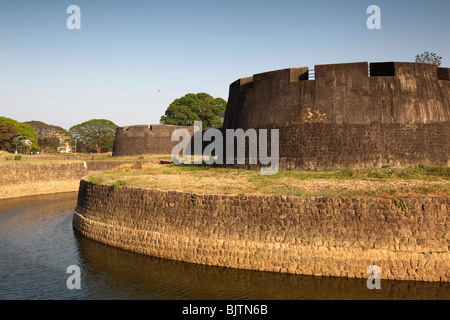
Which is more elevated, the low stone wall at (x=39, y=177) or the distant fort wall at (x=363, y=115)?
the distant fort wall at (x=363, y=115)

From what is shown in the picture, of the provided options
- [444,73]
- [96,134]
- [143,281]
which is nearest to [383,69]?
[444,73]

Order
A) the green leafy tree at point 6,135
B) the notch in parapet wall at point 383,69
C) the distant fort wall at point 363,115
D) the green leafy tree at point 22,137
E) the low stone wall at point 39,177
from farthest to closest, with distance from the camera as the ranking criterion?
the green leafy tree at point 22,137 < the green leafy tree at point 6,135 < the low stone wall at point 39,177 < the notch in parapet wall at point 383,69 < the distant fort wall at point 363,115

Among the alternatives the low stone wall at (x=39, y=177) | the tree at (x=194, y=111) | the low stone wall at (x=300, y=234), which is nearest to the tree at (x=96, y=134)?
the tree at (x=194, y=111)

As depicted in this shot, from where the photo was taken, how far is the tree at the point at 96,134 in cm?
6531

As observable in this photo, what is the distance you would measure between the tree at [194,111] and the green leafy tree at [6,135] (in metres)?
22.1

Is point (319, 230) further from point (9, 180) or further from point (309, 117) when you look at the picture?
point (9, 180)

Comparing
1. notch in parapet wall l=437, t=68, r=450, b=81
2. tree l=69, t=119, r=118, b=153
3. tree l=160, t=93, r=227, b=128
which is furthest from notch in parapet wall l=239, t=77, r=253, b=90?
tree l=69, t=119, r=118, b=153

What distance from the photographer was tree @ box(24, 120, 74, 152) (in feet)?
215

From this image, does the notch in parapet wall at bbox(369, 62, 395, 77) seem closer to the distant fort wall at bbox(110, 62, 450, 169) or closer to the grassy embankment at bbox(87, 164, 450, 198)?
the distant fort wall at bbox(110, 62, 450, 169)

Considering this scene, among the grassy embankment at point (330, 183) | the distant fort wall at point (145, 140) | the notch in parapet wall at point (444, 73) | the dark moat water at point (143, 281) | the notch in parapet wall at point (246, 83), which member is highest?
the notch in parapet wall at point (246, 83)

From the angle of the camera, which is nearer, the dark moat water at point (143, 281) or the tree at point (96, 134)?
the dark moat water at point (143, 281)

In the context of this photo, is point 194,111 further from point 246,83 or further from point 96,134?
point 246,83

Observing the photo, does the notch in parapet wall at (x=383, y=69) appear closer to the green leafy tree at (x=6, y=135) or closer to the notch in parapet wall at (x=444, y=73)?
the notch in parapet wall at (x=444, y=73)

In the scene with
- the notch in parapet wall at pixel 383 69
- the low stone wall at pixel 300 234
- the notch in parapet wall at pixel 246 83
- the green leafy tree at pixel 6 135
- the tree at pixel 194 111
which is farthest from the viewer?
the tree at pixel 194 111
